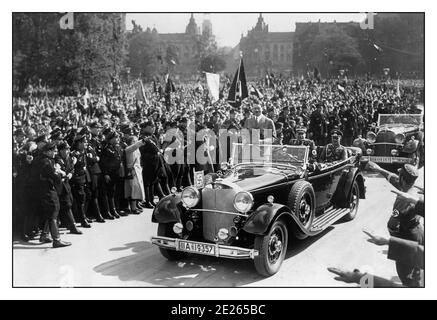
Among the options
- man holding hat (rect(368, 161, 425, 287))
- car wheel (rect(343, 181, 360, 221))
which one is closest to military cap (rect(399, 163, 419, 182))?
man holding hat (rect(368, 161, 425, 287))

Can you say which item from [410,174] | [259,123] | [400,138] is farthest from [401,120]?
[410,174]

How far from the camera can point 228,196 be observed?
6.17 m

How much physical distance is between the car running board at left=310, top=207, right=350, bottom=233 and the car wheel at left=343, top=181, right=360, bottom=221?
286 mm

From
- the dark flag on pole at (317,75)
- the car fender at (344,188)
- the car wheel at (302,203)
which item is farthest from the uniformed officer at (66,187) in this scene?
the dark flag on pole at (317,75)

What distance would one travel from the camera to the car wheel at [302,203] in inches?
257

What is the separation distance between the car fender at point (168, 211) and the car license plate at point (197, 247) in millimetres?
517

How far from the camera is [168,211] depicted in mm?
6355

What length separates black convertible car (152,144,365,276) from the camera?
5.81 m

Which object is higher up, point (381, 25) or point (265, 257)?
point (381, 25)

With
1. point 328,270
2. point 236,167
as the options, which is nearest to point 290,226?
point 328,270

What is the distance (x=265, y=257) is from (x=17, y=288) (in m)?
3.46

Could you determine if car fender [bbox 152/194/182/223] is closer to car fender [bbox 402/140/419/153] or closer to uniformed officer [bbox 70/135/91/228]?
uniformed officer [bbox 70/135/91/228]

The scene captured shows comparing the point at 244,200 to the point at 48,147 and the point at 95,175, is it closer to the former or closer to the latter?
the point at 48,147
